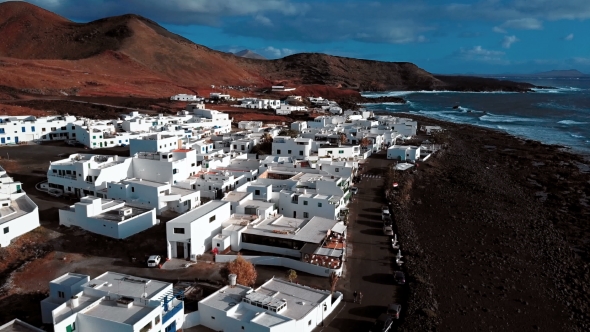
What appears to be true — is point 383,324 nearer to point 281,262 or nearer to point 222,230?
point 281,262

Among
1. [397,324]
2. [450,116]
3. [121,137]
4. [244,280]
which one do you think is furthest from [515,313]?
[450,116]

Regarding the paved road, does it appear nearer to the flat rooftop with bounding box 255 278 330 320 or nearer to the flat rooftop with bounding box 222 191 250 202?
the flat rooftop with bounding box 255 278 330 320

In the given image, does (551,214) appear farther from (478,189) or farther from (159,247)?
(159,247)

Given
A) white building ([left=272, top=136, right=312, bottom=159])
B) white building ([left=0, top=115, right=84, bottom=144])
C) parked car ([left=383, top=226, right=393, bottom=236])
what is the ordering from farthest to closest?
1. white building ([left=0, top=115, right=84, bottom=144])
2. white building ([left=272, top=136, right=312, bottom=159])
3. parked car ([left=383, top=226, right=393, bottom=236])

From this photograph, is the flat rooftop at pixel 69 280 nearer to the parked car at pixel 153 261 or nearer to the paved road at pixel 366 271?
the parked car at pixel 153 261

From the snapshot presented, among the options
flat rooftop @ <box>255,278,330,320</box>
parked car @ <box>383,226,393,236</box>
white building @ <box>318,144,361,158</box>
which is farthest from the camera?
white building @ <box>318,144,361,158</box>

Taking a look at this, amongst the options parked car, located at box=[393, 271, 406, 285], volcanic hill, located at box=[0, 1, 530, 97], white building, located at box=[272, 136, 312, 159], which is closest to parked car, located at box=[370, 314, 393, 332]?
parked car, located at box=[393, 271, 406, 285]
